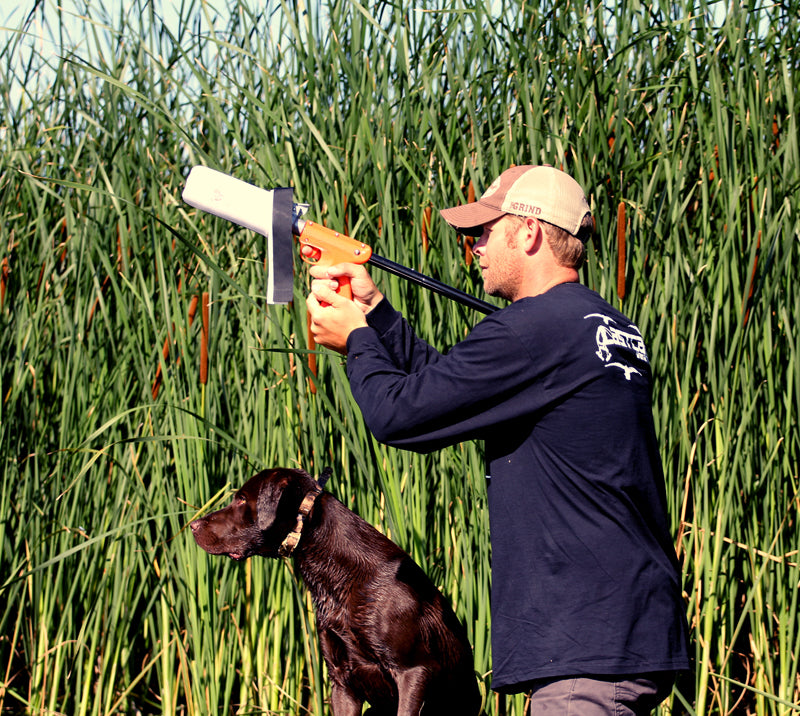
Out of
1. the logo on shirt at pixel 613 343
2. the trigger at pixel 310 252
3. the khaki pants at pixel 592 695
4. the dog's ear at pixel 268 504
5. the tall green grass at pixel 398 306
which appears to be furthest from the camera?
the tall green grass at pixel 398 306

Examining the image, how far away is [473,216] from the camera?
2324 millimetres

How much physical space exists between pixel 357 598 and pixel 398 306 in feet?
3.52

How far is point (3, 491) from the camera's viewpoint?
352cm

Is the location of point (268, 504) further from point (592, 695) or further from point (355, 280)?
point (592, 695)

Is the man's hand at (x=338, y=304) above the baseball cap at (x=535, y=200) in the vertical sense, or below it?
below

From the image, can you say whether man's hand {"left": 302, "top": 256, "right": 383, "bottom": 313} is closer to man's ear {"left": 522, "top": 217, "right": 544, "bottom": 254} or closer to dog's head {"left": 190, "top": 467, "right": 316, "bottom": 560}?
man's ear {"left": 522, "top": 217, "right": 544, "bottom": 254}

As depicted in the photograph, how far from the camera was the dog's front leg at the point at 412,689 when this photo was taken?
2340 mm

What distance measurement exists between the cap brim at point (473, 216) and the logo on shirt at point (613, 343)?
39 centimetres

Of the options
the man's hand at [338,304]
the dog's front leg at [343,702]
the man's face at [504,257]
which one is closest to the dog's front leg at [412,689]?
the dog's front leg at [343,702]

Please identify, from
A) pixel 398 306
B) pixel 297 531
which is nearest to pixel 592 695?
pixel 297 531

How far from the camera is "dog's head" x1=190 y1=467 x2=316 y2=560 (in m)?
2.49

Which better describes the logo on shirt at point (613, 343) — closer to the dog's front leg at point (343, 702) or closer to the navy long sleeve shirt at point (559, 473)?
the navy long sleeve shirt at point (559, 473)

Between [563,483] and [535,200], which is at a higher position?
[535,200]

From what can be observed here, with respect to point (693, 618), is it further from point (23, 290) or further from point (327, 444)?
point (23, 290)
